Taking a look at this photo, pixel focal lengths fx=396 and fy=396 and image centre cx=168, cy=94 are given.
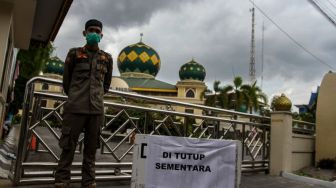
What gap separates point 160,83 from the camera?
56.5 metres

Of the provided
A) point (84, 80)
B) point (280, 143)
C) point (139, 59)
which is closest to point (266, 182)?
point (280, 143)

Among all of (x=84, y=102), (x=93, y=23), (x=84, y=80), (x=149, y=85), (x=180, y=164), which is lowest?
(x=180, y=164)

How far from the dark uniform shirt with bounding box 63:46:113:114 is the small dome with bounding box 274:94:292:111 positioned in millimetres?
5724

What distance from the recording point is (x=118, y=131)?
19.2ft

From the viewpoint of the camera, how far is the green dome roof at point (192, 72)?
179ft

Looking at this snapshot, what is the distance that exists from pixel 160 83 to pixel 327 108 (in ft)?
151

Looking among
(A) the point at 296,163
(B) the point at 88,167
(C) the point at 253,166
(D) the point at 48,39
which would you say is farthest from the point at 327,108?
(B) the point at 88,167

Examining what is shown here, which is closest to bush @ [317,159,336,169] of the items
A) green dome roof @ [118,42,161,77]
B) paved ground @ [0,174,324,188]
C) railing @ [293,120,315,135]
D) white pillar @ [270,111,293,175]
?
railing @ [293,120,315,135]

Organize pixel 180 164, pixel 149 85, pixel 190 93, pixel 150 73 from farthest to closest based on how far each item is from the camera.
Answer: pixel 150 73
pixel 149 85
pixel 190 93
pixel 180 164

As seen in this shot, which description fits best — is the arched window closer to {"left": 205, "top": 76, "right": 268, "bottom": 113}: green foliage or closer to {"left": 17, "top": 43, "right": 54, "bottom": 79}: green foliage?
{"left": 205, "top": 76, "right": 268, "bottom": 113}: green foliage

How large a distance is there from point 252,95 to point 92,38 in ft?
112

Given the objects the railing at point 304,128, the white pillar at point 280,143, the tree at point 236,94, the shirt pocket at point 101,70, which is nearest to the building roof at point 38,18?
the shirt pocket at point 101,70

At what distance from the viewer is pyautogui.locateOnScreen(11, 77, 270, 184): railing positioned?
4641 millimetres

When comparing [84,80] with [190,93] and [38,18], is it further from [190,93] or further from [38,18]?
[190,93]
